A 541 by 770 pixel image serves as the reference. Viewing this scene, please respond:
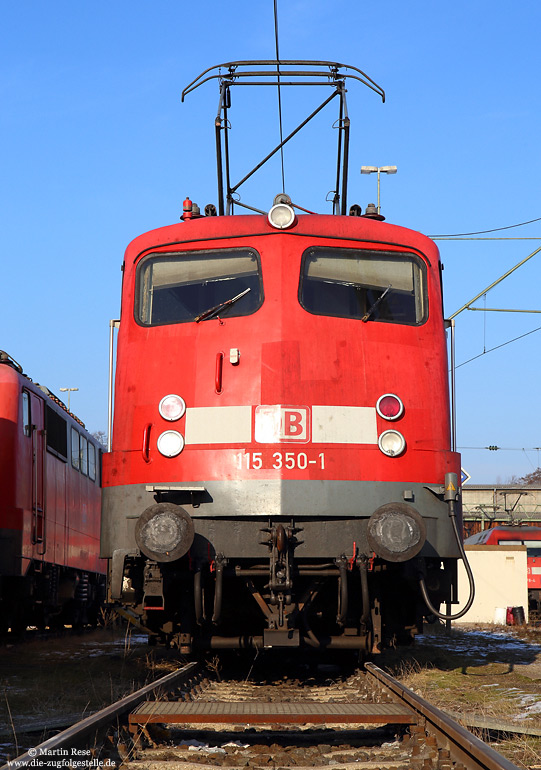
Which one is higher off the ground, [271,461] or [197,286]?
[197,286]

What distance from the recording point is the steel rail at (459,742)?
4.13 metres

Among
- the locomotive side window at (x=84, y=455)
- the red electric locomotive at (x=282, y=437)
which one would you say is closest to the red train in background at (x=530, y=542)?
the locomotive side window at (x=84, y=455)

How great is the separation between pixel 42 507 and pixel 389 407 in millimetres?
7178

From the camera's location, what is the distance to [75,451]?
1681 cm

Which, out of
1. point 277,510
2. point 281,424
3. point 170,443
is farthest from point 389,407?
point 170,443

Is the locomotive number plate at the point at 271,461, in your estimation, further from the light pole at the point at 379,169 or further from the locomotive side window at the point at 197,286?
the light pole at the point at 379,169

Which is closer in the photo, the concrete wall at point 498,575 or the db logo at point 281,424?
the db logo at point 281,424

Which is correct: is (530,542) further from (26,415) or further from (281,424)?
(281,424)

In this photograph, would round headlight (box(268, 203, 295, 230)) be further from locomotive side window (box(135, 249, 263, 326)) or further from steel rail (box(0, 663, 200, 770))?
steel rail (box(0, 663, 200, 770))

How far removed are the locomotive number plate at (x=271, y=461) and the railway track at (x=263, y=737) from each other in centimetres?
172

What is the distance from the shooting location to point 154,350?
7777 mm

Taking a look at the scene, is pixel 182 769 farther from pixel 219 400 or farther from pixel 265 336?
pixel 265 336

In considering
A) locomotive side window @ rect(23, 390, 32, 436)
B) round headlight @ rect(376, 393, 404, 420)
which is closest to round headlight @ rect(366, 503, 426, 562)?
round headlight @ rect(376, 393, 404, 420)

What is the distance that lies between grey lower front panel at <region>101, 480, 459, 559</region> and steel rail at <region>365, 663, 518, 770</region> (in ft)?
4.71
